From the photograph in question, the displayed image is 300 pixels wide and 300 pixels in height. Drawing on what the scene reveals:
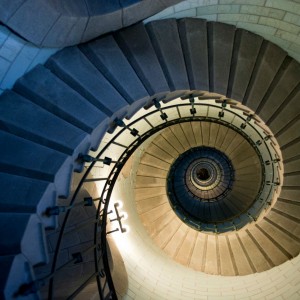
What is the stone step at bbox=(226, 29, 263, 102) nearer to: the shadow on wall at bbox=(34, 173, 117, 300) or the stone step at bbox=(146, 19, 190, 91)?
the stone step at bbox=(146, 19, 190, 91)

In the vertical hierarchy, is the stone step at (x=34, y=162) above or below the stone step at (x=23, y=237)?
above

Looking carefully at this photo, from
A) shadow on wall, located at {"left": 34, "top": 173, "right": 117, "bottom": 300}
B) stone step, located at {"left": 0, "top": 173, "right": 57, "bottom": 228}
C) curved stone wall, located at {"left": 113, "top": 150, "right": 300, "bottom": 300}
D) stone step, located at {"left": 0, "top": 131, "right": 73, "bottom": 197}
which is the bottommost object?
curved stone wall, located at {"left": 113, "top": 150, "right": 300, "bottom": 300}

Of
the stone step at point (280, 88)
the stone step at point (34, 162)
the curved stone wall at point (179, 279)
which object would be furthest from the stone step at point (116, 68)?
the curved stone wall at point (179, 279)

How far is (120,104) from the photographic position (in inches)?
217

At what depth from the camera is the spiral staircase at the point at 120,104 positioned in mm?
4145

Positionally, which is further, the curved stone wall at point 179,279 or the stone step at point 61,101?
the curved stone wall at point 179,279

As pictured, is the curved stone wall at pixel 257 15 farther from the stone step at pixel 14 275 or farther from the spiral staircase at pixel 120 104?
the stone step at pixel 14 275

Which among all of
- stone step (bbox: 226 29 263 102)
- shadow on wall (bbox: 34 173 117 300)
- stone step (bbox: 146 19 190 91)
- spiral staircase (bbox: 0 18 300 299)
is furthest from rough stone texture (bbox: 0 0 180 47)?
shadow on wall (bbox: 34 173 117 300)

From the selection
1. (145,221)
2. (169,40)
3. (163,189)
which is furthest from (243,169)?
(169,40)

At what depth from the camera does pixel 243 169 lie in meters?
14.9

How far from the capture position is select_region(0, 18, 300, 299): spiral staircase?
4.14m

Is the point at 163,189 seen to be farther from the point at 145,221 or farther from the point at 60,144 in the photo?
the point at 60,144

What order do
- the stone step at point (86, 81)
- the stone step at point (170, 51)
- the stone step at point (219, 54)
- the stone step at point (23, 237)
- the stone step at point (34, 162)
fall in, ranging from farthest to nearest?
the stone step at point (219, 54) < the stone step at point (170, 51) < the stone step at point (86, 81) < the stone step at point (34, 162) < the stone step at point (23, 237)

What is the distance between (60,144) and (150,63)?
8.51 ft
